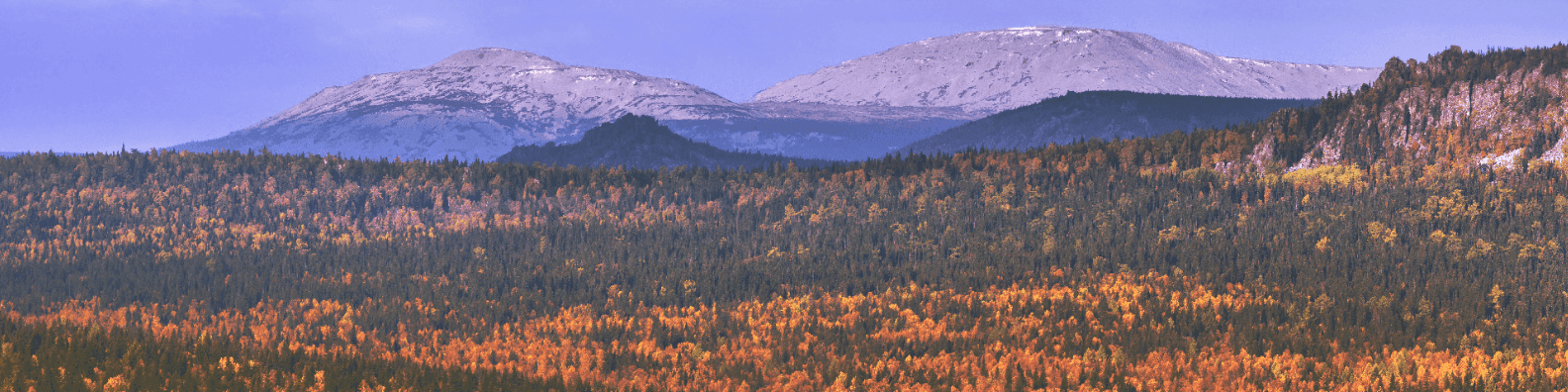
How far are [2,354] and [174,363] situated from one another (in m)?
24.5

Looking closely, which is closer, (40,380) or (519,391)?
(40,380)

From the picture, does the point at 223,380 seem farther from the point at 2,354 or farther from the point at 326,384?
the point at 2,354

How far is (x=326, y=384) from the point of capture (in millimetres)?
197750

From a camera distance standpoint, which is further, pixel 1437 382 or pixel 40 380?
pixel 1437 382

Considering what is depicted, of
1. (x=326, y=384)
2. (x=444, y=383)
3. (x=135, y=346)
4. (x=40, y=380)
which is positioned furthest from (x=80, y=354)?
(x=444, y=383)

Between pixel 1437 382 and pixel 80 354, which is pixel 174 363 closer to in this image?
pixel 80 354

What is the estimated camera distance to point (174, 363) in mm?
197000

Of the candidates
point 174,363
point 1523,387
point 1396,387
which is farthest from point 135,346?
point 1523,387

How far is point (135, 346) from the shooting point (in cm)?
19762

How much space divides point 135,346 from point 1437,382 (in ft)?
658

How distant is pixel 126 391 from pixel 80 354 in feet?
92.6

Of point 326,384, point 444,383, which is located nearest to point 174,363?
point 326,384

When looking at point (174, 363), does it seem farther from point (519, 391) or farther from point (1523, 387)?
point (1523, 387)

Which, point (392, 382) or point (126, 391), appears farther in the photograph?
point (392, 382)
